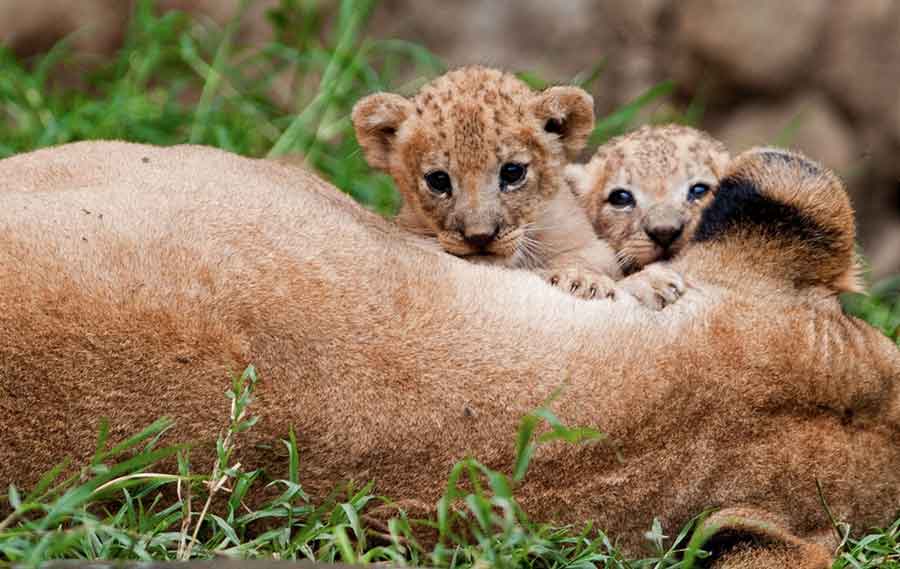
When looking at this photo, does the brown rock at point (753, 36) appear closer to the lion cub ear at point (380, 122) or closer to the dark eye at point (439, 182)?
the lion cub ear at point (380, 122)

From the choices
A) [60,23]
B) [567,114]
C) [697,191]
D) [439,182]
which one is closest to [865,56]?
[697,191]

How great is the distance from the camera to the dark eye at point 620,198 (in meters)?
5.76

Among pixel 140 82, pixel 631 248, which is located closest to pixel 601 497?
pixel 631 248

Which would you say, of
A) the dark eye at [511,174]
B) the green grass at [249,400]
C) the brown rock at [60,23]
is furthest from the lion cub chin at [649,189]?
the brown rock at [60,23]

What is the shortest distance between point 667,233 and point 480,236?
86 centimetres

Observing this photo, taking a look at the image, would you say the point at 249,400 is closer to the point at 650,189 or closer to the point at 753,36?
the point at 650,189

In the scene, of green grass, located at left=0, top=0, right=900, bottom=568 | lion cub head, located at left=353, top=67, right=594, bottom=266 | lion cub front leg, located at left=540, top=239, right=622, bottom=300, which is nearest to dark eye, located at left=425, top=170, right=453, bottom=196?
lion cub head, located at left=353, top=67, right=594, bottom=266

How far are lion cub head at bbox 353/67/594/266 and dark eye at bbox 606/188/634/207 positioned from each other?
247mm

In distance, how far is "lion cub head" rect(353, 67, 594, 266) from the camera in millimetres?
5152

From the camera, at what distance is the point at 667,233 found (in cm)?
543

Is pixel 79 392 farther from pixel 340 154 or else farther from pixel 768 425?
pixel 340 154

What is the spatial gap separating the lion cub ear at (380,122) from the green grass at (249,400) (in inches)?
51.3

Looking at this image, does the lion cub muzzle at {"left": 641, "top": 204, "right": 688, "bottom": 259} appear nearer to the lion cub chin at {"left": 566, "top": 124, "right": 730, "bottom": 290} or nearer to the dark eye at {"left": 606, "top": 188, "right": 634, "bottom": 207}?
the lion cub chin at {"left": 566, "top": 124, "right": 730, "bottom": 290}

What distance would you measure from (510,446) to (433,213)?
5.51 feet
